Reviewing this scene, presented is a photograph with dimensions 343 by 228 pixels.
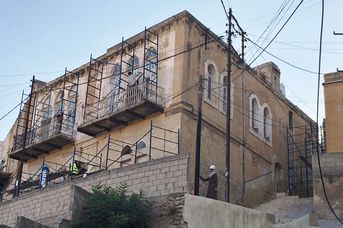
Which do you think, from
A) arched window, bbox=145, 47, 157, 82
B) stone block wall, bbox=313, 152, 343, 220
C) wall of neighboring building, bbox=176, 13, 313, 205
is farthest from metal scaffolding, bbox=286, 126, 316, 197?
arched window, bbox=145, 47, 157, 82

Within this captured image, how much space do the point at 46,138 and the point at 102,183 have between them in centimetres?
868

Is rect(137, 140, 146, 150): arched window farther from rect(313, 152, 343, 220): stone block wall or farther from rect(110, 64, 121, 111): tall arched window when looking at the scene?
rect(313, 152, 343, 220): stone block wall

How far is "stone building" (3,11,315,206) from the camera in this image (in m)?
24.2

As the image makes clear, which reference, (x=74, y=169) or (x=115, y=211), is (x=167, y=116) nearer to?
(x=74, y=169)

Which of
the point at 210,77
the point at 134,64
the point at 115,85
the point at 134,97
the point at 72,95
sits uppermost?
the point at 134,64

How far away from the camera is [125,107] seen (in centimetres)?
2428

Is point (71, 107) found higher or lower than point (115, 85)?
lower

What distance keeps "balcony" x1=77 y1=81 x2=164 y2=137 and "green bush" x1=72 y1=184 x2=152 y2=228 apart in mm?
6340

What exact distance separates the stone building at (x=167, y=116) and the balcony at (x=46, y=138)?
0.17 feet

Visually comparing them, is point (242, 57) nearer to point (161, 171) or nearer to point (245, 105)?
point (245, 105)

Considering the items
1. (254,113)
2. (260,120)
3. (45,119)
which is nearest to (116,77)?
(45,119)

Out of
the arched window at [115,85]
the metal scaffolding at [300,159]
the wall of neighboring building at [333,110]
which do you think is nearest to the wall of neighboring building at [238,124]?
the metal scaffolding at [300,159]

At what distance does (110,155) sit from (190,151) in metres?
4.05

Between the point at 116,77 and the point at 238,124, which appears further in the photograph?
the point at 116,77
